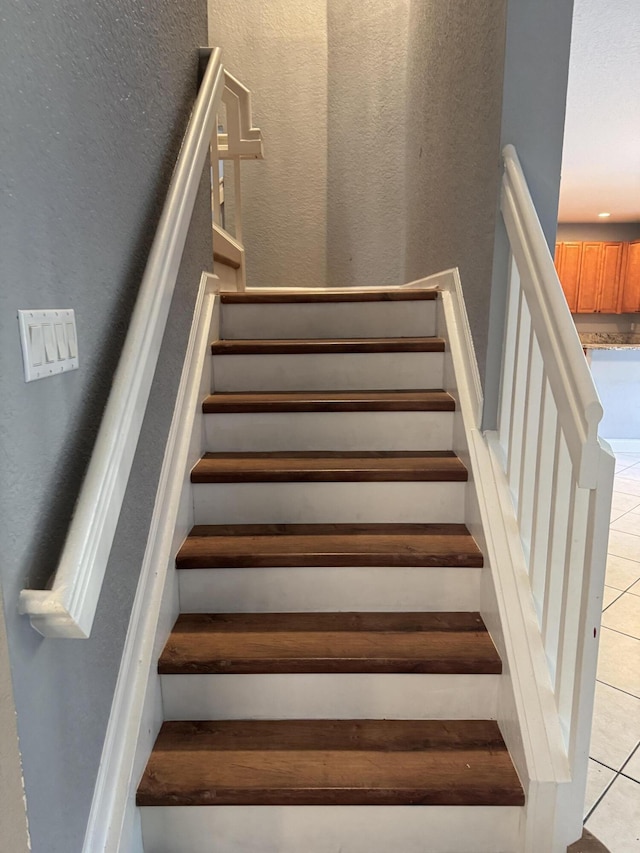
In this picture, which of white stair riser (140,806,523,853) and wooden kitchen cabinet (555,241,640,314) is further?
wooden kitchen cabinet (555,241,640,314)

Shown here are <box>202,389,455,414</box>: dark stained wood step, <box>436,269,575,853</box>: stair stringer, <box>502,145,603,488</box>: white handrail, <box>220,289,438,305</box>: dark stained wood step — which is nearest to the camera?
<box>502,145,603,488</box>: white handrail

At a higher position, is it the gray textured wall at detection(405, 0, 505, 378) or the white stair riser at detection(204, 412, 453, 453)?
the gray textured wall at detection(405, 0, 505, 378)

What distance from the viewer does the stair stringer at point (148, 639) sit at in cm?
105

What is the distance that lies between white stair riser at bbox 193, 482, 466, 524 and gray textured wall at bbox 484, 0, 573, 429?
2.20 ft

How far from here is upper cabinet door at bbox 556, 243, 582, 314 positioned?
310 inches

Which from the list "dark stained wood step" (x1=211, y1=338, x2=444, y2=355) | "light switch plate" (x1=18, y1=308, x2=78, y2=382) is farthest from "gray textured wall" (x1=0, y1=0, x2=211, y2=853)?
"dark stained wood step" (x1=211, y1=338, x2=444, y2=355)

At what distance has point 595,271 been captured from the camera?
7.86 m

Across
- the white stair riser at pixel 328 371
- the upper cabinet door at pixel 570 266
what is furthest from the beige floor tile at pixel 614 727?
the upper cabinet door at pixel 570 266

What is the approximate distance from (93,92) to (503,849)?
70.2 inches

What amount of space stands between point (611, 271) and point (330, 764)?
27.6 feet

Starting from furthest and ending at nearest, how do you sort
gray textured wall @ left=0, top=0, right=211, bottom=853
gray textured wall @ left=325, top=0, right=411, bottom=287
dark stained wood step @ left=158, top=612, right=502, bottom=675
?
gray textured wall @ left=325, top=0, right=411, bottom=287 → dark stained wood step @ left=158, top=612, right=502, bottom=675 → gray textured wall @ left=0, top=0, right=211, bottom=853

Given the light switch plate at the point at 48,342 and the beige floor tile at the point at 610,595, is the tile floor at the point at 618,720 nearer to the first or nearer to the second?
the beige floor tile at the point at 610,595

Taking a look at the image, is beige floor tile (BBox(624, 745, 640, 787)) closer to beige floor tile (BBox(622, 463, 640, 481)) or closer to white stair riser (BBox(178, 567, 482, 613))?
white stair riser (BBox(178, 567, 482, 613))

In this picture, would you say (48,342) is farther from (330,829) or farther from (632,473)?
(632,473)
